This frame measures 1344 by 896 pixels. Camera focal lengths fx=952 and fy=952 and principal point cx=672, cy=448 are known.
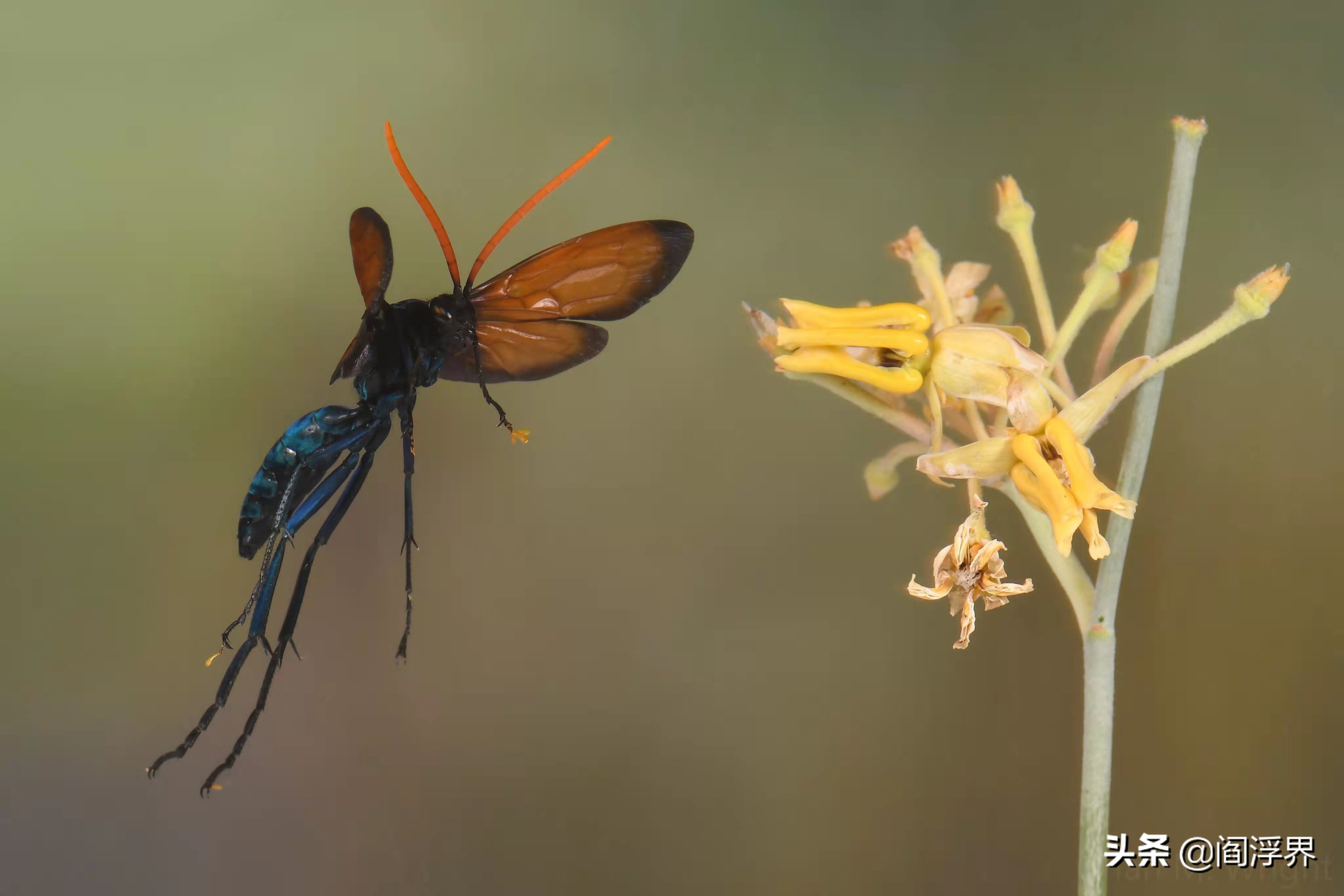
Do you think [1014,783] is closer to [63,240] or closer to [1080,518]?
[1080,518]

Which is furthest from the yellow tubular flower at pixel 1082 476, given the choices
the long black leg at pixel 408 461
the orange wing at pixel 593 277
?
the long black leg at pixel 408 461

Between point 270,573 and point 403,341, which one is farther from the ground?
point 403,341

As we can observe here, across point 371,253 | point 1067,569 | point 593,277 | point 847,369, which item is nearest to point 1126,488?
point 1067,569

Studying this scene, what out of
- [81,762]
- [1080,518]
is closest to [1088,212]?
[1080,518]

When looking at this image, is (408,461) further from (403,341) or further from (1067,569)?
(1067,569)

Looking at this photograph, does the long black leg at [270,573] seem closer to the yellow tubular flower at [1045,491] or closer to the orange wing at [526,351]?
the orange wing at [526,351]

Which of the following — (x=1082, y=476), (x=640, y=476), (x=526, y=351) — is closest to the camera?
(x=1082, y=476)

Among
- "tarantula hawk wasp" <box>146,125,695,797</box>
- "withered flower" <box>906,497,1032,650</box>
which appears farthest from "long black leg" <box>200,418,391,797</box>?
"withered flower" <box>906,497,1032,650</box>

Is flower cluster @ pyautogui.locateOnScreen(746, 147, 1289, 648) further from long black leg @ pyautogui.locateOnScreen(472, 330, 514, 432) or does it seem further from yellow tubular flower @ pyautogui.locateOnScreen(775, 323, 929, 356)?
long black leg @ pyautogui.locateOnScreen(472, 330, 514, 432)

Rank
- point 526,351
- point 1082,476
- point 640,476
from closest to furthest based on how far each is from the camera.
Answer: point 1082,476, point 526,351, point 640,476
